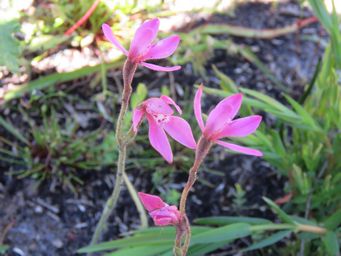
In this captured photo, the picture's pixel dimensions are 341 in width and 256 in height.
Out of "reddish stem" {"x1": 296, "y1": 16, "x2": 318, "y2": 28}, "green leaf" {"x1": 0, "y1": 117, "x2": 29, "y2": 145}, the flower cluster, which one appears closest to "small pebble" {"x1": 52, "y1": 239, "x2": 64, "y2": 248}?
"green leaf" {"x1": 0, "y1": 117, "x2": 29, "y2": 145}

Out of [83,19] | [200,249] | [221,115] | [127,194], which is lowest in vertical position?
[127,194]

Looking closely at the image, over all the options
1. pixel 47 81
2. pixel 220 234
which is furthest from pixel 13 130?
pixel 220 234

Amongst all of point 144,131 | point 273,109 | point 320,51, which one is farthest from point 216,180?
point 320,51

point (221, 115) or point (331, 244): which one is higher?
point (221, 115)

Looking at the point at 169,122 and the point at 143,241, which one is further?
the point at 143,241

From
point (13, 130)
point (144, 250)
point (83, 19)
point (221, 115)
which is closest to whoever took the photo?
→ point (221, 115)

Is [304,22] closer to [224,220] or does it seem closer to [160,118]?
[224,220]

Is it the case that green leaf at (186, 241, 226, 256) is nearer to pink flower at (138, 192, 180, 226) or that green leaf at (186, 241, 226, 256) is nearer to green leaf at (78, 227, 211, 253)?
green leaf at (78, 227, 211, 253)
